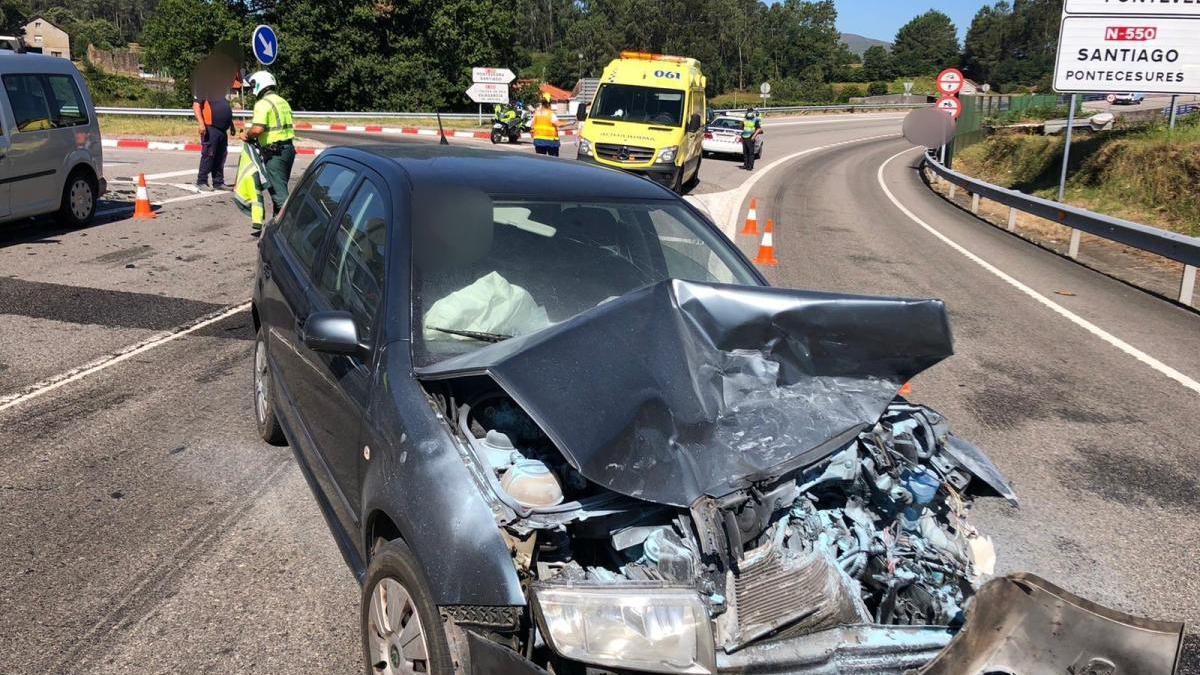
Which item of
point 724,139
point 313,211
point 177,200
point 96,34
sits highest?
point 96,34

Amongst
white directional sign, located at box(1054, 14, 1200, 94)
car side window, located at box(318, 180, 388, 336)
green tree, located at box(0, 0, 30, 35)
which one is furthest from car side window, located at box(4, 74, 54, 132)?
green tree, located at box(0, 0, 30, 35)

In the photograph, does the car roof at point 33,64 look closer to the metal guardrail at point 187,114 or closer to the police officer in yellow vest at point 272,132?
the police officer in yellow vest at point 272,132

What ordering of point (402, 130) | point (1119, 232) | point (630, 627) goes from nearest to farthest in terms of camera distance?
point (630, 627) < point (1119, 232) < point (402, 130)

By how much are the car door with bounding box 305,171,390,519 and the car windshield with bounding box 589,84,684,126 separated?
51.0ft

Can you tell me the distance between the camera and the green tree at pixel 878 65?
134 metres

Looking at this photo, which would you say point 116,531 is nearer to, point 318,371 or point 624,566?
point 318,371

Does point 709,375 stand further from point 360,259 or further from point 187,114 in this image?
point 187,114

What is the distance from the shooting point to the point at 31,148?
11000 millimetres

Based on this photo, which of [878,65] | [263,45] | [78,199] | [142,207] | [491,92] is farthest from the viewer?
[878,65]

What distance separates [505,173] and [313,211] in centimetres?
115

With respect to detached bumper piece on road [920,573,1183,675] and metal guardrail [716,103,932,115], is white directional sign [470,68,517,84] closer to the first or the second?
metal guardrail [716,103,932,115]

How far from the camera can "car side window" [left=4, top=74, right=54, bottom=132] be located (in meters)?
10.8

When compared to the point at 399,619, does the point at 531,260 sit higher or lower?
higher

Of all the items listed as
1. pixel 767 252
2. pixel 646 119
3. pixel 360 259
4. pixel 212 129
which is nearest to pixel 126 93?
pixel 212 129
